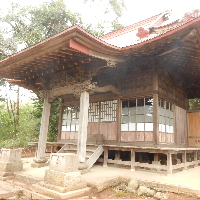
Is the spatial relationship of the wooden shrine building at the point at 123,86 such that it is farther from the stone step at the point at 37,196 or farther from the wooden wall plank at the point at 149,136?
the stone step at the point at 37,196

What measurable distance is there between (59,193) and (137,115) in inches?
174

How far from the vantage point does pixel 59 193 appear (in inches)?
145

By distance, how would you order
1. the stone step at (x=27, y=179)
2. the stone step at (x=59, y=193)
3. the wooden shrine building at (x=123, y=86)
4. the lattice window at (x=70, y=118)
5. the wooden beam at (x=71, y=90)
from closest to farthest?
the stone step at (x=59, y=193) < the stone step at (x=27, y=179) < the wooden shrine building at (x=123, y=86) < the wooden beam at (x=71, y=90) < the lattice window at (x=70, y=118)

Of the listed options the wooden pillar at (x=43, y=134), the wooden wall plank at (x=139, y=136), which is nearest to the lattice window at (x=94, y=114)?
the wooden wall plank at (x=139, y=136)

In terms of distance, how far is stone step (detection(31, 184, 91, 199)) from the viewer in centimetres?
365

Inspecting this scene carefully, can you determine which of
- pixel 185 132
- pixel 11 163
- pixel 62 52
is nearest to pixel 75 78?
pixel 62 52

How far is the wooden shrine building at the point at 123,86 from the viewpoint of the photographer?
5.18 m

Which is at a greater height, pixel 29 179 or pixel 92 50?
pixel 92 50

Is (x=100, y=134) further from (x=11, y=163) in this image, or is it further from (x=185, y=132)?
(x=185, y=132)

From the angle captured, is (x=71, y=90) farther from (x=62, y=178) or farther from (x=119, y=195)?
(x=119, y=195)

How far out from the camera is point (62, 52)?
5.13 meters

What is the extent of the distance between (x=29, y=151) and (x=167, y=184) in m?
11.4

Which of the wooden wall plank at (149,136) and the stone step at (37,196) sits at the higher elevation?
the wooden wall plank at (149,136)

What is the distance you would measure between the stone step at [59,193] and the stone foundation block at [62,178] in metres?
0.19
